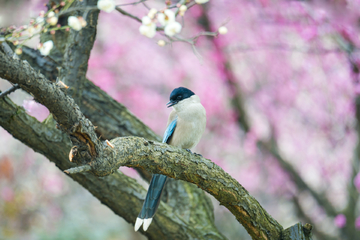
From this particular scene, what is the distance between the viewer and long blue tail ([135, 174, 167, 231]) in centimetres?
267

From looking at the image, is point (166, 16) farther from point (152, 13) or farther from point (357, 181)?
point (357, 181)

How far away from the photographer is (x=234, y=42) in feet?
20.0

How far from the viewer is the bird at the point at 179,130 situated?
2689mm

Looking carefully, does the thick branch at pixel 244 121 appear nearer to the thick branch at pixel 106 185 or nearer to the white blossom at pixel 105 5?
the thick branch at pixel 106 185

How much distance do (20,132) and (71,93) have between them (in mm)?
471

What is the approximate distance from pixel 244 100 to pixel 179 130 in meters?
2.87

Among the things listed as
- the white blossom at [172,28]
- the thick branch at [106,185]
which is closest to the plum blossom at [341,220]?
the thick branch at [106,185]

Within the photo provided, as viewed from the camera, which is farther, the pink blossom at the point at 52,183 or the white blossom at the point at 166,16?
the pink blossom at the point at 52,183

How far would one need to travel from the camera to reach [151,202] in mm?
2701

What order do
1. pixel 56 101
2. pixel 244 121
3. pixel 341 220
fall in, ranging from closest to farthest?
pixel 56 101 < pixel 341 220 < pixel 244 121

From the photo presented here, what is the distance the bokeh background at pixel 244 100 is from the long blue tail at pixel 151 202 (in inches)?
95.1

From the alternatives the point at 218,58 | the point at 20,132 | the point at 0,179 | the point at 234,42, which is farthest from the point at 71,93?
the point at 0,179

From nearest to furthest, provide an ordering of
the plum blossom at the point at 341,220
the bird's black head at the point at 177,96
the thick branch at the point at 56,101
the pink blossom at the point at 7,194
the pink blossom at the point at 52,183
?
1. the thick branch at the point at 56,101
2. the bird's black head at the point at 177,96
3. the plum blossom at the point at 341,220
4. the pink blossom at the point at 7,194
5. the pink blossom at the point at 52,183

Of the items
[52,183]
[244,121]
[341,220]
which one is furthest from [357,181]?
[52,183]
